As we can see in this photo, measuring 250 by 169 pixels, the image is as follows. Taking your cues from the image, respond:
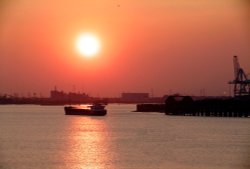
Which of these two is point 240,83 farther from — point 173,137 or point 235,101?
point 173,137

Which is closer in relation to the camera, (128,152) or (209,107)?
(128,152)

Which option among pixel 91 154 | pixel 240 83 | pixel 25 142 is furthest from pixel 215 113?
pixel 91 154

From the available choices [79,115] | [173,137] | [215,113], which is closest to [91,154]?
[173,137]

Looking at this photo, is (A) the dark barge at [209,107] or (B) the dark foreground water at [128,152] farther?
(A) the dark barge at [209,107]

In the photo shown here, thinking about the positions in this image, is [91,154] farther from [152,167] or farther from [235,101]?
[235,101]

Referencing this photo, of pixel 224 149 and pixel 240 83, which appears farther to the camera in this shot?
pixel 240 83

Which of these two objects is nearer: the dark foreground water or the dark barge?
the dark foreground water

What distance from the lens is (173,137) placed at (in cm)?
5762

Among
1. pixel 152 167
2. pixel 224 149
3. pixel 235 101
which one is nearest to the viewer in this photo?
pixel 152 167

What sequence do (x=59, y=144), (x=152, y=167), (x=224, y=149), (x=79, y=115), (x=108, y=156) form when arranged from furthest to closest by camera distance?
(x=79, y=115), (x=59, y=144), (x=224, y=149), (x=108, y=156), (x=152, y=167)

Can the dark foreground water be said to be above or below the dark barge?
below

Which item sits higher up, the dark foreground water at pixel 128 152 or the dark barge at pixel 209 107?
the dark barge at pixel 209 107

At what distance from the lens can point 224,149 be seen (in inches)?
1774

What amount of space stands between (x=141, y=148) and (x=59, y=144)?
730 centimetres
